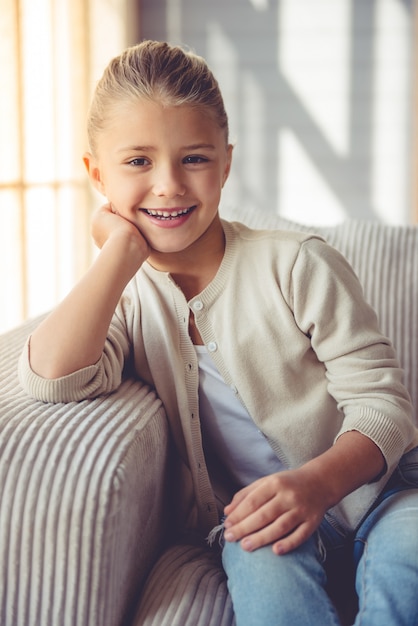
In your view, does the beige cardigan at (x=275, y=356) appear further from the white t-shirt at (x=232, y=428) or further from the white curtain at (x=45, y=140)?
the white curtain at (x=45, y=140)

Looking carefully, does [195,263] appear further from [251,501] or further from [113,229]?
[251,501]

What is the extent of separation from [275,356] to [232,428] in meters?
0.14

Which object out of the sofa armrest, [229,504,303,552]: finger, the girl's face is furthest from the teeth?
[229,504,303,552]: finger

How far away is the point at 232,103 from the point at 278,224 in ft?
6.23

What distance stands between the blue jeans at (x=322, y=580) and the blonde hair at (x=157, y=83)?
0.63 meters

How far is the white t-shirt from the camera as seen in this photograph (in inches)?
49.4

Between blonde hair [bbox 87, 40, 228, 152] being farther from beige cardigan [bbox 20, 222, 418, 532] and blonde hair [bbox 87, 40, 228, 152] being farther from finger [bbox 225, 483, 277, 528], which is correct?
finger [bbox 225, 483, 277, 528]

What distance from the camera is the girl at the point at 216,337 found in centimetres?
112

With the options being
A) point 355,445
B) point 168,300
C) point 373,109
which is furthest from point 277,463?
point 373,109

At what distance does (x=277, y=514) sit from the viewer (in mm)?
996

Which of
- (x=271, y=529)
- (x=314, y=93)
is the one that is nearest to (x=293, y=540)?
(x=271, y=529)

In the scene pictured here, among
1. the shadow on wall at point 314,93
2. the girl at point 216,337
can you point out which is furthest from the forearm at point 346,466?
the shadow on wall at point 314,93

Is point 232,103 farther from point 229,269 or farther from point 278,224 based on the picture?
point 229,269

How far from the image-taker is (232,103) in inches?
137
